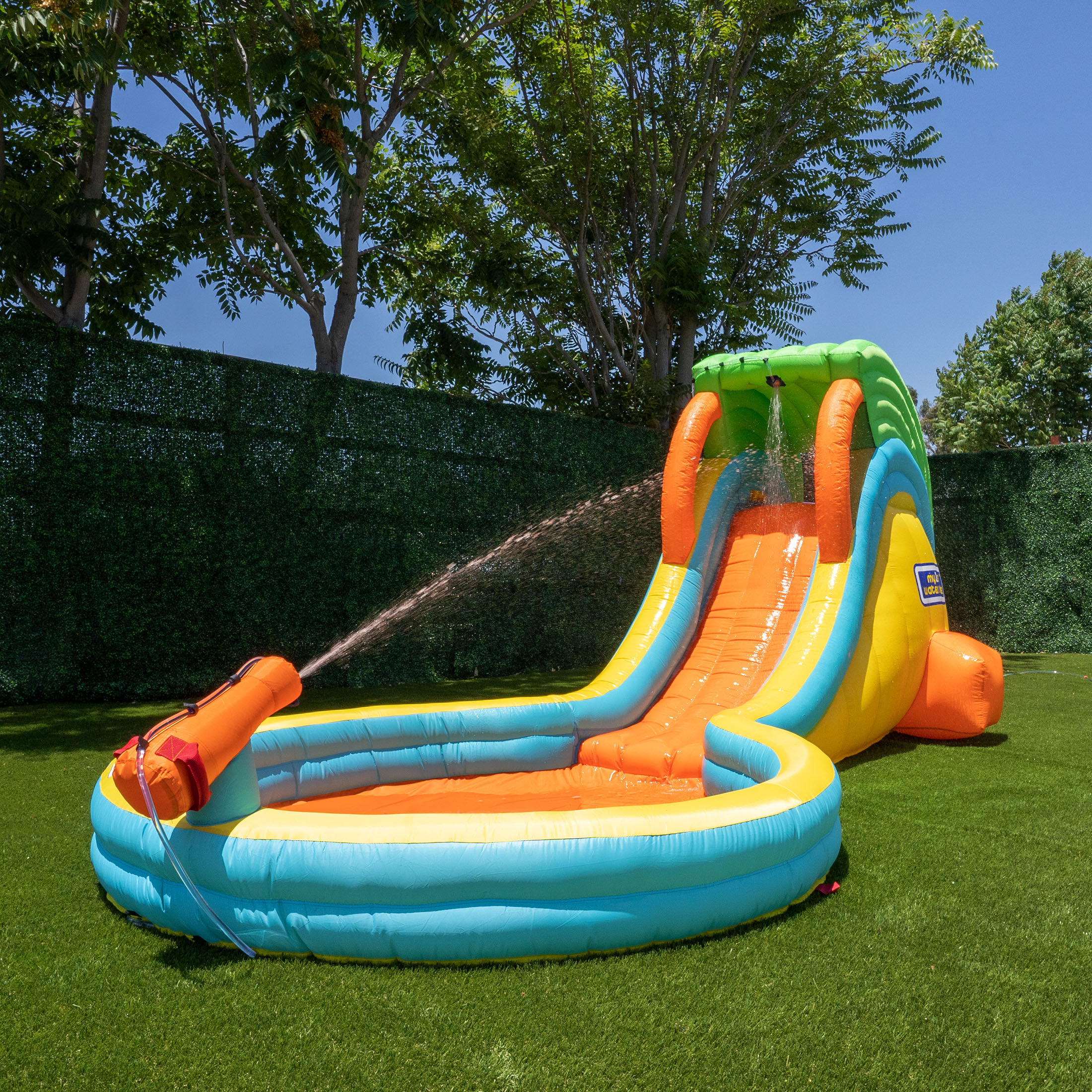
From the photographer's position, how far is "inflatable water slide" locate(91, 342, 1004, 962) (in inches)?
112

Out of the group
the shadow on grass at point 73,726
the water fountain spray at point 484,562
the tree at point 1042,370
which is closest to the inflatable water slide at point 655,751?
the shadow on grass at point 73,726

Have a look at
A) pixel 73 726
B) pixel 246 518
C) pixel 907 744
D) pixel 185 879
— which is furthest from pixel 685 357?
pixel 185 879

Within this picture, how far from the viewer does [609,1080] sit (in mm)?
2254

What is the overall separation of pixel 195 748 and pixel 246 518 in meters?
5.88

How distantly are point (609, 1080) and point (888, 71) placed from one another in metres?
14.3

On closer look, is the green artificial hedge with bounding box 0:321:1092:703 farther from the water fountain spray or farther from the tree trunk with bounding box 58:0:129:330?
the tree trunk with bounding box 58:0:129:330

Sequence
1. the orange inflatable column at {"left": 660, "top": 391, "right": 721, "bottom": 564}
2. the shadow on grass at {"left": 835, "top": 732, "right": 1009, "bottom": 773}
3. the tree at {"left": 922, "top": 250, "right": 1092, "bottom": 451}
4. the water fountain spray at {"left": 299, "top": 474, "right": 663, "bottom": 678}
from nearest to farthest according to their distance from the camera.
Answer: the shadow on grass at {"left": 835, "top": 732, "right": 1009, "bottom": 773}, the orange inflatable column at {"left": 660, "top": 391, "right": 721, "bottom": 564}, the water fountain spray at {"left": 299, "top": 474, "right": 663, "bottom": 678}, the tree at {"left": 922, "top": 250, "right": 1092, "bottom": 451}

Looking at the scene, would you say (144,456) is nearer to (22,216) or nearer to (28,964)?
(22,216)

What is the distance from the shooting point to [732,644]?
621cm

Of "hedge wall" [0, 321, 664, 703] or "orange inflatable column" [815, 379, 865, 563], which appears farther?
"hedge wall" [0, 321, 664, 703]

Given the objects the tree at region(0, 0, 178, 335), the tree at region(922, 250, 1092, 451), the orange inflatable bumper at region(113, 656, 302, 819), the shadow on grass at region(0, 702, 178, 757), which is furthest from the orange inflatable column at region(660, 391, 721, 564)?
the tree at region(922, 250, 1092, 451)

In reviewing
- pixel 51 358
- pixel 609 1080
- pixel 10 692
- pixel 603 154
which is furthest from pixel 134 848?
pixel 603 154

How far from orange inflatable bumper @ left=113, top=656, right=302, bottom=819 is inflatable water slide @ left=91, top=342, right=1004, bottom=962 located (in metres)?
0.01

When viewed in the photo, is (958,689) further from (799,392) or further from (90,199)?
(90,199)
